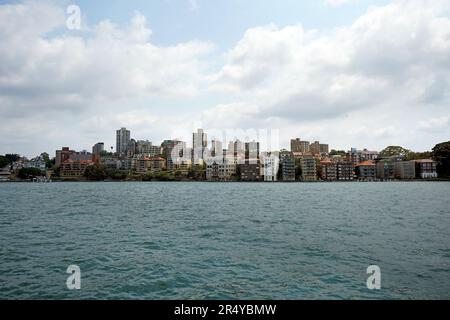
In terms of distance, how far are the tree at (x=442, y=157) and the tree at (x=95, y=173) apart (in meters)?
157

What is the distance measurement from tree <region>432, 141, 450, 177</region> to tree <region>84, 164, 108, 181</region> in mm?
156690

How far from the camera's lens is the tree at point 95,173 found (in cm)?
18025

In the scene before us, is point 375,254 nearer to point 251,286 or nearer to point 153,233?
point 251,286

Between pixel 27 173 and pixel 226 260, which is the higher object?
pixel 27 173

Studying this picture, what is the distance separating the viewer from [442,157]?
139000 millimetres

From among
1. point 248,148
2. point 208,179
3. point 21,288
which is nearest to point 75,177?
point 208,179

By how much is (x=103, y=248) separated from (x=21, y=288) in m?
6.00

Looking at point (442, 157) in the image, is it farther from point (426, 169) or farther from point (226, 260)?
point (226, 260)

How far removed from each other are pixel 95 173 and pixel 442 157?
161 metres

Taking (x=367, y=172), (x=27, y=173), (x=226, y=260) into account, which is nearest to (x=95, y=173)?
(x=27, y=173)

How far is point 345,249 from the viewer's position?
16.6 metres

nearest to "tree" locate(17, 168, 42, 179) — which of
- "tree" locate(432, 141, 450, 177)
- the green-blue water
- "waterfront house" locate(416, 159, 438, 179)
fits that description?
the green-blue water

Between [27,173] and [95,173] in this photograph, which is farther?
[27,173]

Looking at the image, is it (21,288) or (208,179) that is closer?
(21,288)
